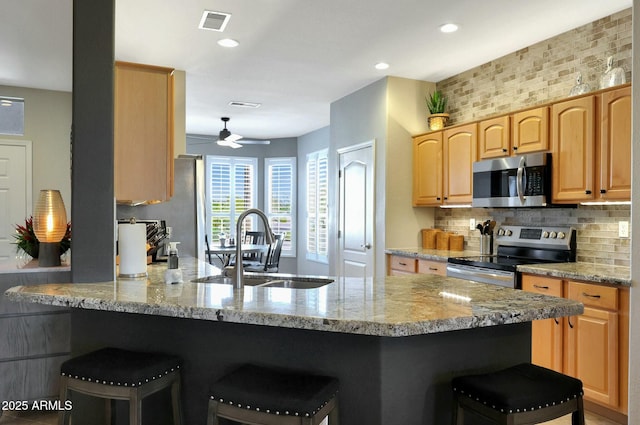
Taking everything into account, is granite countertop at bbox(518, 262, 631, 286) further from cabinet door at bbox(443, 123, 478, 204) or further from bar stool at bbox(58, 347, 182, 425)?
bar stool at bbox(58, 347, 182, 425)

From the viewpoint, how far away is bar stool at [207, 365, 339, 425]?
5.05 feet

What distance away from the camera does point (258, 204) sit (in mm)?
9203

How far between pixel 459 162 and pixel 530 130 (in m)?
0.85

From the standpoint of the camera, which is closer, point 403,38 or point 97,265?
point 97,265

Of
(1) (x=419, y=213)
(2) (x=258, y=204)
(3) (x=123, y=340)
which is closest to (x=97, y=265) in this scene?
(3) (x=123, y=340)

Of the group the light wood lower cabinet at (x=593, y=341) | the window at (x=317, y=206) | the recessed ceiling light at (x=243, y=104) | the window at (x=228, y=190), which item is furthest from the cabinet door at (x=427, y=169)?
the window at (x=228, y=190)

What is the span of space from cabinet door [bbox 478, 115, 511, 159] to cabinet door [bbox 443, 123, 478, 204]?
0.25 feet

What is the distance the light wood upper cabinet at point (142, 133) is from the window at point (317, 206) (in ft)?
16.5

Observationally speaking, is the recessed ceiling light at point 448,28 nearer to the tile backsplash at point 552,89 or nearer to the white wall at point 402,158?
the tile backsplash at point 552,89

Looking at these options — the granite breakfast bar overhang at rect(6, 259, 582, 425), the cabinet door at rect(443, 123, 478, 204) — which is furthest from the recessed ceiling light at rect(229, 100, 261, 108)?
the granite breakfast bar overhang at rect(6, 259, 582, 425)

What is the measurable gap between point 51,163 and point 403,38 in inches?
131

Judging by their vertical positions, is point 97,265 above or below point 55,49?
below

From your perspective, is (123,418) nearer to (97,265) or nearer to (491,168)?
(97,265)

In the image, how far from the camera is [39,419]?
9.64ft
